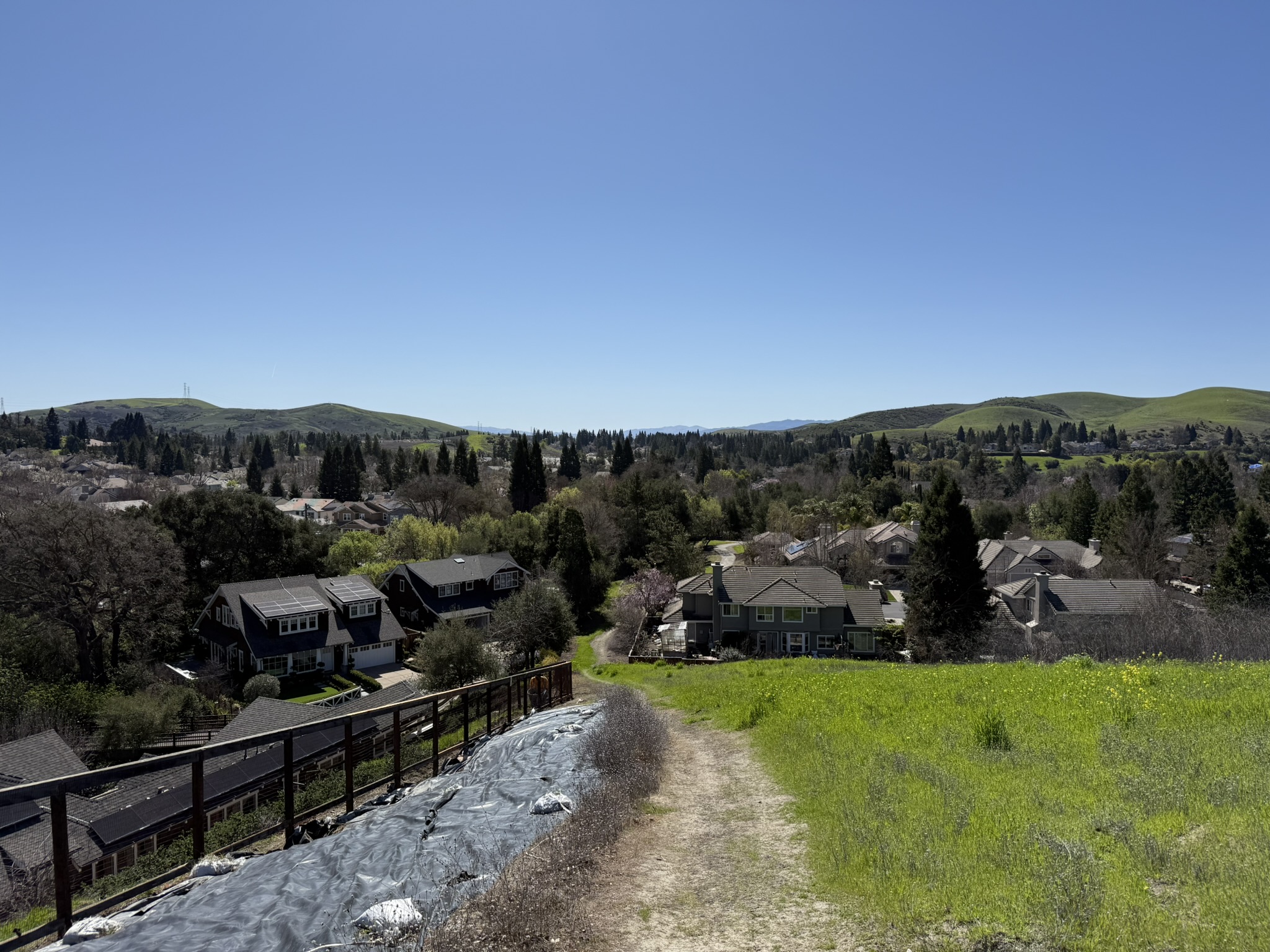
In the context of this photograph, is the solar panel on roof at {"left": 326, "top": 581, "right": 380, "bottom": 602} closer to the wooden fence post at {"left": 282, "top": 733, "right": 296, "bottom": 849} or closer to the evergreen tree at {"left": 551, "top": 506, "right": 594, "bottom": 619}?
the evergreen tree at {"left": 551, "top": 506, "right": 594, "bottom": 619}

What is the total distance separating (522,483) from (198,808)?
7824 centimetres

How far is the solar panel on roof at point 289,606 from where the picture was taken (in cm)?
3891

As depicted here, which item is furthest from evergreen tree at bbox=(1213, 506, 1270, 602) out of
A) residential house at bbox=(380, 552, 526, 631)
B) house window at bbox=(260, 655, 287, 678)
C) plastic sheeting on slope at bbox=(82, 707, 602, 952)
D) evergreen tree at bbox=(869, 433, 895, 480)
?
house window at bbox=(260, 655, 287, 678)

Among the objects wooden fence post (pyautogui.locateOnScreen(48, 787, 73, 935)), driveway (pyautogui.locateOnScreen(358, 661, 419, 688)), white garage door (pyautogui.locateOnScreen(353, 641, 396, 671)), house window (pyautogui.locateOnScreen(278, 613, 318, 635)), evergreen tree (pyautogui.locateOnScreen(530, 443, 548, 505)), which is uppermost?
evergreen tree (pyautogui.locateOnScreen(530, 443, 548, 505))

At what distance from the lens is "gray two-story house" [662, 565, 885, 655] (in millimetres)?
40312

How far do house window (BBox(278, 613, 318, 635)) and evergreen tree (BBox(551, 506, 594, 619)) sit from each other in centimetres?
1880

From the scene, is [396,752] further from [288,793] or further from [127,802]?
[127,802]

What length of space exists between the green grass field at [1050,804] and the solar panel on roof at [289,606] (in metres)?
33.5

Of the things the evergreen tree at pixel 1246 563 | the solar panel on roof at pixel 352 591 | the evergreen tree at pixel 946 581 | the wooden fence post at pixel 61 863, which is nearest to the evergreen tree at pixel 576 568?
the solar panel on roof at pixel 352 591

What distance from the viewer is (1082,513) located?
74.7m

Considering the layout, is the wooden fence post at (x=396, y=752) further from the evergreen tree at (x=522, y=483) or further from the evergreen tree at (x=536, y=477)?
the evergreen tree at (x=536, y=477)

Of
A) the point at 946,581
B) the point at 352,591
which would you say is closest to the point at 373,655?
the point at 352,591

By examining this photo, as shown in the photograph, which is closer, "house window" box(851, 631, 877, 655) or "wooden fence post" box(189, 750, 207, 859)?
"wooden fence post" box(189, 750, 207, 859)

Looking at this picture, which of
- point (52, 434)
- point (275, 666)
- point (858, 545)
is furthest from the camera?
point (52, 434)
